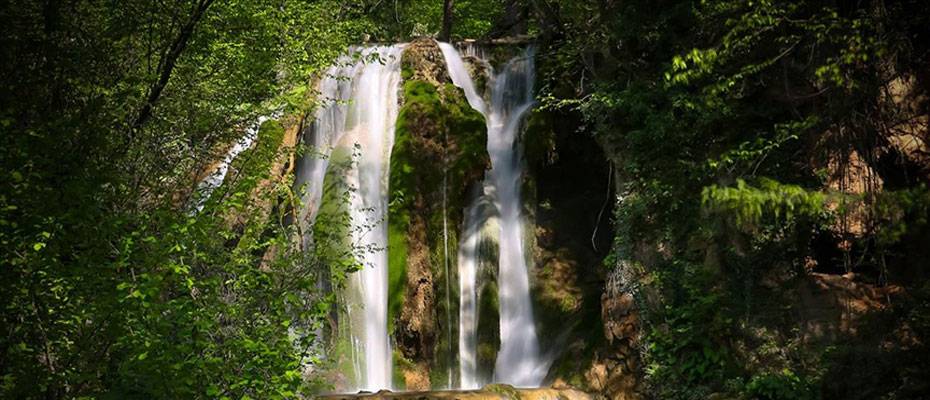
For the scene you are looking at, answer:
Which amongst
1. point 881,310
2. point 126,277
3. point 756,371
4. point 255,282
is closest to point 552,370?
point 756,371

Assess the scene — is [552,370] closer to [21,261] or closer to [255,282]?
[255,282]

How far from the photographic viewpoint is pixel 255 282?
6.57 meters

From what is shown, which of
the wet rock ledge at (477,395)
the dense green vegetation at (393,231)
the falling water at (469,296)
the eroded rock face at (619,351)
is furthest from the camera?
the falling water at (469,296)

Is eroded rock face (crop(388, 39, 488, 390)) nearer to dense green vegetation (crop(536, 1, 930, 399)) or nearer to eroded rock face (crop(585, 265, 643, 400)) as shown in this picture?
eroded rock face (crop(585, 265, 643, 400))

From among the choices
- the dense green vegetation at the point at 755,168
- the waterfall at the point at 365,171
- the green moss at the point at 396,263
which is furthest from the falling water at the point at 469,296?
the dense green vegetation at the point at 755,168

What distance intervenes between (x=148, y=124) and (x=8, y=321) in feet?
7.92

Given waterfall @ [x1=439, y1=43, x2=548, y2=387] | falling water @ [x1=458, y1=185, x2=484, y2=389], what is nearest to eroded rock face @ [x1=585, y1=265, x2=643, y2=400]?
waterfall @ [x1=439, y1=43, x2=548, y2=387]

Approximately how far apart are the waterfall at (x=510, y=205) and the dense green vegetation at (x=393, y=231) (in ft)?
6.11

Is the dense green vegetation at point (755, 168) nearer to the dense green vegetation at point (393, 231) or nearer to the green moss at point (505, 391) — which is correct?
the dense green vegetation at point (393, 231)

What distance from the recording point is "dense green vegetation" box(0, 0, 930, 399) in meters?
5.86

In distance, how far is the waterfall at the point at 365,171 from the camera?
554 inches

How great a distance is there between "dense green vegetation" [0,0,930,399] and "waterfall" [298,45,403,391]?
899mm

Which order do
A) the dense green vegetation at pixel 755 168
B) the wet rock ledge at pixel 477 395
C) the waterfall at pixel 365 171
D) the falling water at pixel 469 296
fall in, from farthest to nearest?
the falling water at pixel 469 296, the waterfall at pixel 365 171, the wet rock ledge at pixel 477 395, the dense green vegetation at pixel 755 168

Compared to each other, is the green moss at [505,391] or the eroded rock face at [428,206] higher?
the eroded rock face at [428,206]
